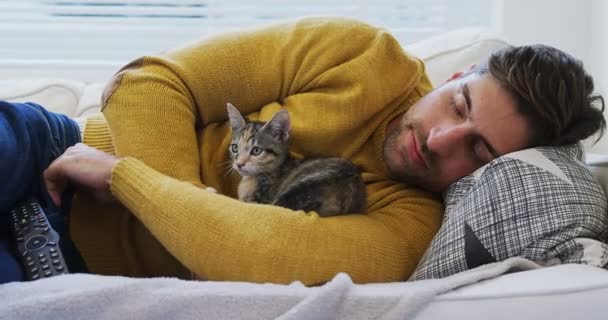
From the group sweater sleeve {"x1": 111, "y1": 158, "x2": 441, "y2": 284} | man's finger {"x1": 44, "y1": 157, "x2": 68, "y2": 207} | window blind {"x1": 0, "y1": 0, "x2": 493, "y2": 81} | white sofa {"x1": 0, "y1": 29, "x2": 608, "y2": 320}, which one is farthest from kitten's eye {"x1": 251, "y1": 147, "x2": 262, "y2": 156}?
window blind {"x1": 0, "y1": 0, "x2": 493, "y2": 81}

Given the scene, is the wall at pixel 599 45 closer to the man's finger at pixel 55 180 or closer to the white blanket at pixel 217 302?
the white blanket at pixel 217 302

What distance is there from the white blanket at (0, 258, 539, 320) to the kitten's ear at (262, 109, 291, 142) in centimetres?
51

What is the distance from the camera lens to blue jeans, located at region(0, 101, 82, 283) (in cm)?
112

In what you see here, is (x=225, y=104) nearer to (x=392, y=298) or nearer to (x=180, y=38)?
(x=392, y=298)

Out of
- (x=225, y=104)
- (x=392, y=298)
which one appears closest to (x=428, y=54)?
Result: (x=225, y=104)

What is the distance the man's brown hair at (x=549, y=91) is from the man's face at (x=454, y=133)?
2 cm

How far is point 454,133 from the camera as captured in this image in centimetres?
126

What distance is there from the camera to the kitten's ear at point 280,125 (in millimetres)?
1294

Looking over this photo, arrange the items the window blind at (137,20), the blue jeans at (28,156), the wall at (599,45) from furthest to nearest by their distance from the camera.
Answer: the window blind at (137,20) → the wall at (599,45) → the blue jeans at (28,156)

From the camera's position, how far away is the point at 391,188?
1.36 metres

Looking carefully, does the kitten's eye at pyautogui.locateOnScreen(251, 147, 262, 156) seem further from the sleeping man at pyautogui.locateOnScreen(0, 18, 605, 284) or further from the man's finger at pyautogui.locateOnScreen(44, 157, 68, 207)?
the man's finger at pyautogui.locateOnScreen(44, 157, 68, 207)

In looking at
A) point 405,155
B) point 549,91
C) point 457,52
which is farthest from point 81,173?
point 457,52

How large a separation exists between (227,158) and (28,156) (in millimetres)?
425

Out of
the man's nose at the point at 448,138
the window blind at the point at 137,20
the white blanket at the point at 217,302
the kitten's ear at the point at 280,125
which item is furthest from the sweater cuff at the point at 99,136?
the window blind at the point at 137,20
